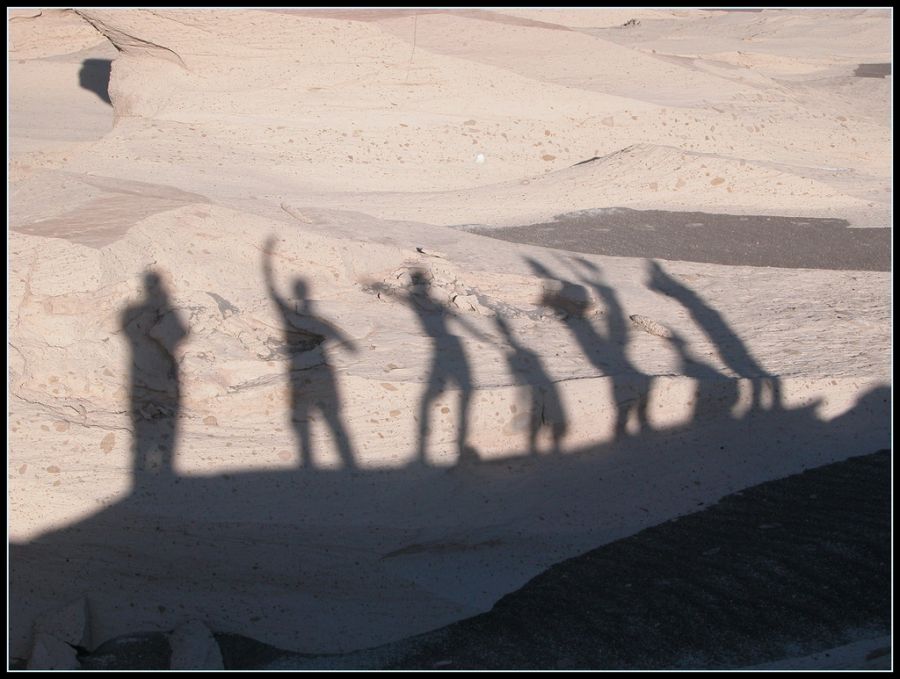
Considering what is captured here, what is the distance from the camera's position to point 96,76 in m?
12.2

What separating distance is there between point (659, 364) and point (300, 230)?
2.44 metres

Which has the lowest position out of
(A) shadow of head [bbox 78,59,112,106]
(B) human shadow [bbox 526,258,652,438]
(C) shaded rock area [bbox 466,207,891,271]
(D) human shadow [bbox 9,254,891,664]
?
(D) human shadow [bbox 9,254,891,664]

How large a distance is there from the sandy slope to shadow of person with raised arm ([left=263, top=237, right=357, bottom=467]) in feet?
0.08

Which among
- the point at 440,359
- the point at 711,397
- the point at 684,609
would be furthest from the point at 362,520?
the point at 711,397

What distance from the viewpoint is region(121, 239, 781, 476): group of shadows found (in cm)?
430

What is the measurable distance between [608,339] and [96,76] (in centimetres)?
A: 978

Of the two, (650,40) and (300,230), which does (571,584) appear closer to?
(300,230)

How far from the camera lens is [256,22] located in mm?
8180

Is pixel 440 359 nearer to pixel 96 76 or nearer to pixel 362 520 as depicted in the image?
pixel 362 520

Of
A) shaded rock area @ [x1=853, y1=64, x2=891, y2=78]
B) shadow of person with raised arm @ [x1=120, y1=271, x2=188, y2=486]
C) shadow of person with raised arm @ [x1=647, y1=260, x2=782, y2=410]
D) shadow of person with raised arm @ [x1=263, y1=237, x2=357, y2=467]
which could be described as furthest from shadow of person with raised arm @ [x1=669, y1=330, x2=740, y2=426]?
shaded rock area @ [x1=853, y1=64, x2=891, y2=78]

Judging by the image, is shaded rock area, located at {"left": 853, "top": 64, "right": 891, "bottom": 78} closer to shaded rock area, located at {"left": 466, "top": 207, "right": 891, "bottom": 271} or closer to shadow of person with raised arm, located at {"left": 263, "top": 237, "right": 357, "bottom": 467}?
shaded rock area, located at {"left": 466, "top": 207, "right": 891, "bottom": 271}

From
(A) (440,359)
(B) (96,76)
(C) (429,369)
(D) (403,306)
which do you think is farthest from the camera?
(B) (96,76)

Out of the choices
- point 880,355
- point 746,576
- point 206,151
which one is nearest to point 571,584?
point 746,576

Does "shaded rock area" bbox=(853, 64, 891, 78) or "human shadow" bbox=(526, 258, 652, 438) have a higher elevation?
"shaded rock area" bbox=(853, 64, 891, 78)
